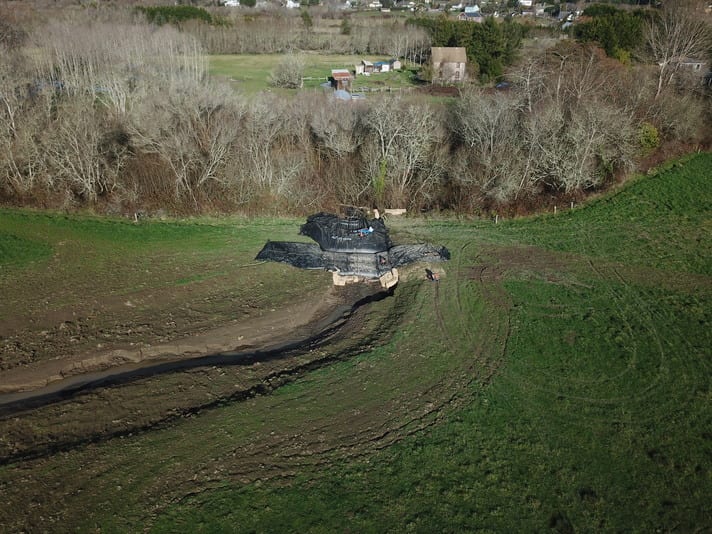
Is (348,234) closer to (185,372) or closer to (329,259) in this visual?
(329,259)

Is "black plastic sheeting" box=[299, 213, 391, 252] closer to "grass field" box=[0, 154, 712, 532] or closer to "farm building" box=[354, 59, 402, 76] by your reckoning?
"grass field" box=[0, 154, 712, 532]

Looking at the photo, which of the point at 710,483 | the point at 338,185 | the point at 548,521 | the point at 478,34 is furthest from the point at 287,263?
the point at 478,34

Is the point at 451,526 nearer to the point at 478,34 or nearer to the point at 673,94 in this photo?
the point at 673,94

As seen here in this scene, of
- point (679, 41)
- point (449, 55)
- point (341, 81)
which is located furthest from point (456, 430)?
point (449, 55)

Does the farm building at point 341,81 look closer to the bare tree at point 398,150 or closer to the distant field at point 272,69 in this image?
the distant field at point 272,69

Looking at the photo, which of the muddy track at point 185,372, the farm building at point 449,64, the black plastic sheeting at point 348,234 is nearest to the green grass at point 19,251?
the muddy track at point 185,372

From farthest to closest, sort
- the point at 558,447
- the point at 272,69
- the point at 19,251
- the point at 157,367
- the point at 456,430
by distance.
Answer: the point at 272,69 → the point at 19,251 → the point at 157,367 → the point at 456,430 → the point at 558,447
